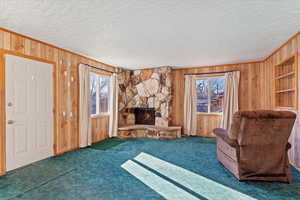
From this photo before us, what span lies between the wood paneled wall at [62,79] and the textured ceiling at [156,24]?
25 centimetres

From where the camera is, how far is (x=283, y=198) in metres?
2.04

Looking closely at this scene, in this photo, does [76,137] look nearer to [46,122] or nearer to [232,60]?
[46,122]

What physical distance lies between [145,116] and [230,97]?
3.01m

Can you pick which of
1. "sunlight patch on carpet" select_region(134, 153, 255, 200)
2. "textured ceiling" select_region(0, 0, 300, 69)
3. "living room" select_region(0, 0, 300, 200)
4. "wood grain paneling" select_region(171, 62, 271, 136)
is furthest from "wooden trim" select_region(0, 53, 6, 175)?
"wood grain paneling" select_region(171, 62, 271, 136)

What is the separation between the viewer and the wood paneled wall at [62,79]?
298cm

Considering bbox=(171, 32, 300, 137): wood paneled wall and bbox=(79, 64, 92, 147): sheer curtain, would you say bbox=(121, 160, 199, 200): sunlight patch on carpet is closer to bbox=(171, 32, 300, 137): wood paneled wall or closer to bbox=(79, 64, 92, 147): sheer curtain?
bbox=(79, 64, 92, 147): sheer curtain

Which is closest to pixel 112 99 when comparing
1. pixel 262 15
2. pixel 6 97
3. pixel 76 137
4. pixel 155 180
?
pixel 76 137

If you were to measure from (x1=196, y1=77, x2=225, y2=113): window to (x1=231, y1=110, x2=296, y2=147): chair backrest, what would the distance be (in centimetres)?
311

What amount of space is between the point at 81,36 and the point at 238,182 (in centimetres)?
362

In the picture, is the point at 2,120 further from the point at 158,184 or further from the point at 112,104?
the point at 112,104

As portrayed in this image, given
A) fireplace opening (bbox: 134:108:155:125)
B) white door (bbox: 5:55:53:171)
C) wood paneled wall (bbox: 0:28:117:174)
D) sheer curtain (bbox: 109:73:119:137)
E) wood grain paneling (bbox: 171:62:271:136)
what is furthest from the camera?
fireplace opening (bbox: 134:108:155:125)

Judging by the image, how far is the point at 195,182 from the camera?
7.98 feet

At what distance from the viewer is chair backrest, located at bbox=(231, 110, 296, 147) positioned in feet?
7.52

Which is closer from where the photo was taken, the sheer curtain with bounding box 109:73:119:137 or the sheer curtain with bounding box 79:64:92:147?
the sheer curtain with bounding box 79:64:92:147
